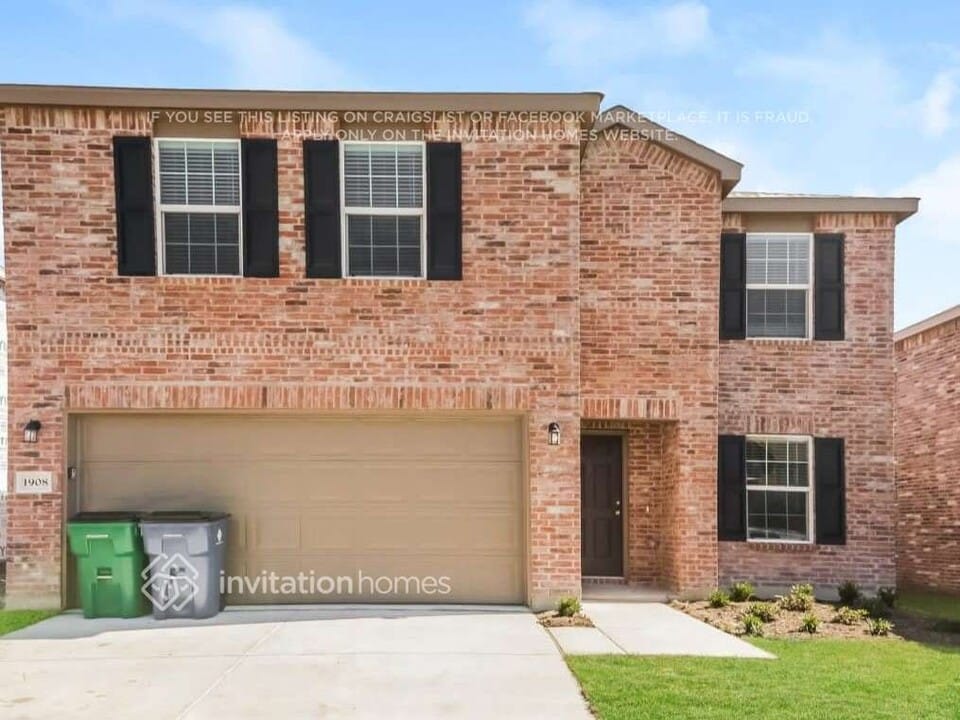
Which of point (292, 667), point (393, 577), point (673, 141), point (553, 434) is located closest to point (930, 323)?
point (673, 141)

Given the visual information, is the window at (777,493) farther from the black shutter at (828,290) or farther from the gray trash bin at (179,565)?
the gray trash bin at (179,565)

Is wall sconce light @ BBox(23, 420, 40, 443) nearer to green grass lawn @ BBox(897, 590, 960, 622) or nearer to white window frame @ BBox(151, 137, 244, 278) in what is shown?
white window frame @ BBox(151, 137, 244, 278)

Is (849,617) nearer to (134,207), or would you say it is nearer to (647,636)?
(647,636)

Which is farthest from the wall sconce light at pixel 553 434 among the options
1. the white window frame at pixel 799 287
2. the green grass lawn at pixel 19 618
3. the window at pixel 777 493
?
the green grass lawn at pixel 19 618

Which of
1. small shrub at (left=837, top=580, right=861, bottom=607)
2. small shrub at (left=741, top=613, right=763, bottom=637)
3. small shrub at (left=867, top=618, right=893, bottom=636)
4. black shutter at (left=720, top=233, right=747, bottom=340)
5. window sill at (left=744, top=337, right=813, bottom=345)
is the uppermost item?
black shutter at (left=720, top=233, right=747, bottom=340)

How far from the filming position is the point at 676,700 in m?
5.93

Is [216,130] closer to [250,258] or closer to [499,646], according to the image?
[250,258]

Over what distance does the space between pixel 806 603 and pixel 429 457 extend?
4.72 m

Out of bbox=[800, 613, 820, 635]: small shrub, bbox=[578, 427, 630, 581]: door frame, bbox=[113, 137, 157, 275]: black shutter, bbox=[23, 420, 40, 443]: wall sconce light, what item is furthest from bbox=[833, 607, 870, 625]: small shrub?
bbox=[23, 420, 40, 443]: wall sconce light

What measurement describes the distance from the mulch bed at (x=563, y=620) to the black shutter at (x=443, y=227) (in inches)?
149

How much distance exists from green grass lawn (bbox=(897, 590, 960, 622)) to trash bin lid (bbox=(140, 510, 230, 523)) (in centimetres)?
837

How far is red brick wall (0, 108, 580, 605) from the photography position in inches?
358

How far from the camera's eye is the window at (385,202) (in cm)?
936

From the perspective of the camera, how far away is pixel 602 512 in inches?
446
